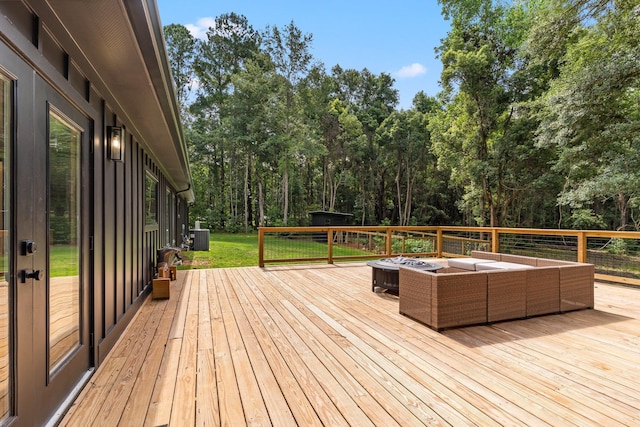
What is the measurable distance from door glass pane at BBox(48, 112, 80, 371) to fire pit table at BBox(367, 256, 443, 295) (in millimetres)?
3318

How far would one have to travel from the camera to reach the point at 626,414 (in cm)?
180

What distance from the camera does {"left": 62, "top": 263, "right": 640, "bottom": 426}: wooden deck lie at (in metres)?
1.83

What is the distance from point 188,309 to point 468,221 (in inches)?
960

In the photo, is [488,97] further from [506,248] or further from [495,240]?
[495,240]

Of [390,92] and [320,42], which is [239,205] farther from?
[390,92]

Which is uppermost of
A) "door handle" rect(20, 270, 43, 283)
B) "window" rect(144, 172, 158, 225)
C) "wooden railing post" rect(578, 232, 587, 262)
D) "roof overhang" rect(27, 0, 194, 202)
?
"roof overhang" rect(27, 0, 194, 202)

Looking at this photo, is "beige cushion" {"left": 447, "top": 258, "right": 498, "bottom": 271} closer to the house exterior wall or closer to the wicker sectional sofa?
the wicker sectional sofa

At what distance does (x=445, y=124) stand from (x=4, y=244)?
18.1 metres

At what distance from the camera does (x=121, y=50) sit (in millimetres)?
2092

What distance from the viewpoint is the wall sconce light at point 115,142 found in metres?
2.79

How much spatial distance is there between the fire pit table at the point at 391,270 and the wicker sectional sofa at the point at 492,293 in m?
0.70

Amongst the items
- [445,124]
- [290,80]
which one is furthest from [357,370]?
[290,80]

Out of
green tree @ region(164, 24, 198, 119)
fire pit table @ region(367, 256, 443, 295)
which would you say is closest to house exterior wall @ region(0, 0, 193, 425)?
fire pit table @ region(367, 256, 443, 295)

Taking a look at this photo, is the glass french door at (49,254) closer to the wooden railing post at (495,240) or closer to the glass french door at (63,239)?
the glass french door at (63,239)
